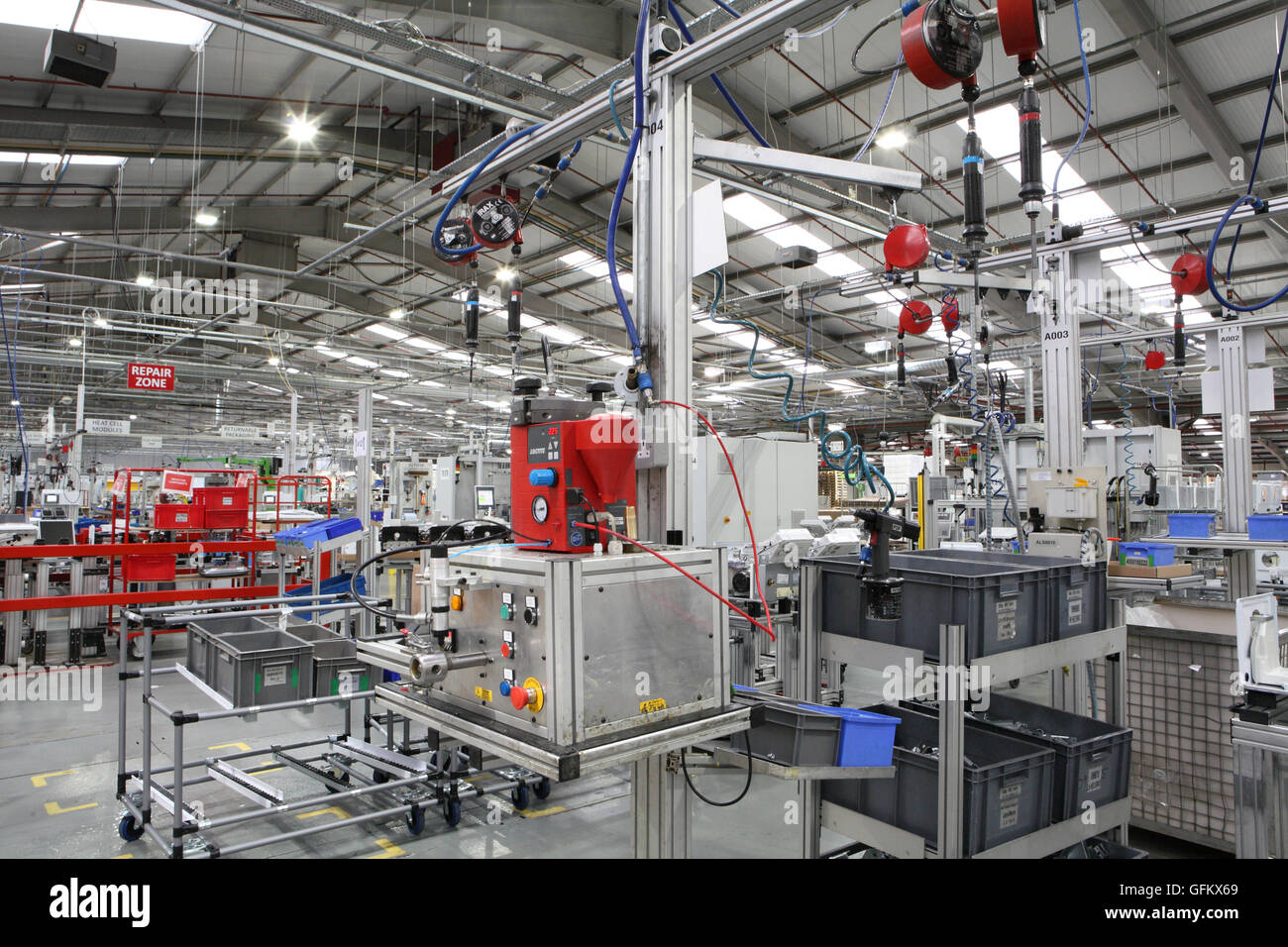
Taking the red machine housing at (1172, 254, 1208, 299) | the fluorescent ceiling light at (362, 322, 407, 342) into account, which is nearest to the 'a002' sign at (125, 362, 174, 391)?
the fluorescent ceiling light at (362, 322, 407, 342)

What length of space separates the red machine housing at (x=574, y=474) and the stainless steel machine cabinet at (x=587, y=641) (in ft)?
0.27

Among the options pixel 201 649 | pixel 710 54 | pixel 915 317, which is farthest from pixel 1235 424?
pixel 201 649

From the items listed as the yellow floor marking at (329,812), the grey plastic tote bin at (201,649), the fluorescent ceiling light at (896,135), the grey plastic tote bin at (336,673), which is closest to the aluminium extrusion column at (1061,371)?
the fluorescent ceiling light at (896,135)

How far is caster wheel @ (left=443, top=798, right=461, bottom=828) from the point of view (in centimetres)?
342

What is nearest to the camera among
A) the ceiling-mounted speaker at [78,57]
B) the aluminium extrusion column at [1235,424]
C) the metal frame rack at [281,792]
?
the metal frame rack at [281,792]

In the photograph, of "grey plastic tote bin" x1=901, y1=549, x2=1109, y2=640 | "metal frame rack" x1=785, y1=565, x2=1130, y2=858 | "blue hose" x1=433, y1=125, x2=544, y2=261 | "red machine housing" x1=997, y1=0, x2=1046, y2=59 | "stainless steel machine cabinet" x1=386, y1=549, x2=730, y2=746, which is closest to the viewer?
"stainless steel machine cabinet" x1=386, y1=549, x2=730, y2=746

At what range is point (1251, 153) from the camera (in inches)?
257

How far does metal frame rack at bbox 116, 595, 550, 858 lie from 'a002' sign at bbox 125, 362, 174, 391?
23.0ft

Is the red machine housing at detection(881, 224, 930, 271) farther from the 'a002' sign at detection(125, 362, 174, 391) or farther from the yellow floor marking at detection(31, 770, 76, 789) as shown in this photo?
the 'a002' sign at detection(125, 362, 174, 391)

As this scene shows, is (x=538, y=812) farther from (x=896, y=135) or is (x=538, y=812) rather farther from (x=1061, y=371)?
(x=896, y=135)

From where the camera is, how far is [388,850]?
3.21 m

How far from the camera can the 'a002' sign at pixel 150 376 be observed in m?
9.31

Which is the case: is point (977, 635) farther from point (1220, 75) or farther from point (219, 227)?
point (219, 227)

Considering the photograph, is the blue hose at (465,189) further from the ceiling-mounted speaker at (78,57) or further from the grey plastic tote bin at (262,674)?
the ceiling-mounted speaker at (78,57)
